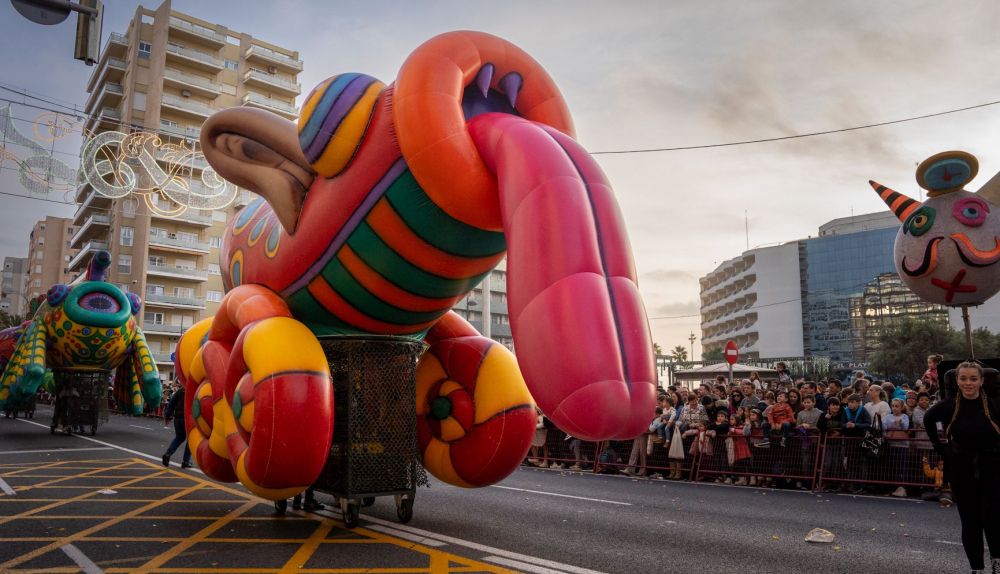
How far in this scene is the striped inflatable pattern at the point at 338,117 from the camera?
562cm

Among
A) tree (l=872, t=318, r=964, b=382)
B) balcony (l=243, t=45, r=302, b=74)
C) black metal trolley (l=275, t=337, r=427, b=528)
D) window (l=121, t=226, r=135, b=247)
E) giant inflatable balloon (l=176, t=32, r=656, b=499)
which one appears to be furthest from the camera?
balcony (l=243, t=45, r=302, b=74)

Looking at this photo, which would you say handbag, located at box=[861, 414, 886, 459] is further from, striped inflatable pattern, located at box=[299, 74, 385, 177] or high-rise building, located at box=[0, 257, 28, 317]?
high-rise building, located at box=[0, 257, 28, 317]

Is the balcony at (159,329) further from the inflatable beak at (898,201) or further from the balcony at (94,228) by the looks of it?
the inflatable beak at (898,201)

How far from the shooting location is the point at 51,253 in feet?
293

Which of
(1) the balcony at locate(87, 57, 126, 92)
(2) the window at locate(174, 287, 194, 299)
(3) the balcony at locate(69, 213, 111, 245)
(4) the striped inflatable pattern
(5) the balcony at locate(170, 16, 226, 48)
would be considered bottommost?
(4) the striped inflatable pattern

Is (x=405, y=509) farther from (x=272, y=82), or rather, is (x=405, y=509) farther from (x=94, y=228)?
(x=272, y=82)

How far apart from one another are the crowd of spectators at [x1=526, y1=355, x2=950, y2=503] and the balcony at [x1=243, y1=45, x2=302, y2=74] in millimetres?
54900

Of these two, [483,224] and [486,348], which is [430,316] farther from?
[483,224]

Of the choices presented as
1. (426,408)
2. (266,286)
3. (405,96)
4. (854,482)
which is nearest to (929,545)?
(854,482)

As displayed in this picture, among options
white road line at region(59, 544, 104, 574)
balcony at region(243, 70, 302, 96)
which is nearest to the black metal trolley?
white road line at region(59, 544, 104, 574)

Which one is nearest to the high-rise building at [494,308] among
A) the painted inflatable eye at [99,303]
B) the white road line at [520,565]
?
the painted inflatable eye at [99,303]

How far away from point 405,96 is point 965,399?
466 cm

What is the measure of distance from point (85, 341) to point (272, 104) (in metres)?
45.7

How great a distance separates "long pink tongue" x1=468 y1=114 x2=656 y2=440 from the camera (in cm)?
370
